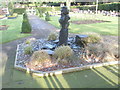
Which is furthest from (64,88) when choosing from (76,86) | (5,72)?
(5,72)

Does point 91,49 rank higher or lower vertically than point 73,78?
higher

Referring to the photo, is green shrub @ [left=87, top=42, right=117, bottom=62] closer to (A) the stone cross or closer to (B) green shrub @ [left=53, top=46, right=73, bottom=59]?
(B) green shrub @ [left=53, top=46, right=73, bottom=59]

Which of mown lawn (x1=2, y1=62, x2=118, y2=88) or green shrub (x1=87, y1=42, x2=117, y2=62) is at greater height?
green shrub (x1=87, y1=42, x2=117, y2=62)

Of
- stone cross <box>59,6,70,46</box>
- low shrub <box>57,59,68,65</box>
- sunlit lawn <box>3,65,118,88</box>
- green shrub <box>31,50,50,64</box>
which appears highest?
stone cross <box>59,6,70,46</box>

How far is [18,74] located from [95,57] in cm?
348

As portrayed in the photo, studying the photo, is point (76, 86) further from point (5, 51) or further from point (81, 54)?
point (5, 51)

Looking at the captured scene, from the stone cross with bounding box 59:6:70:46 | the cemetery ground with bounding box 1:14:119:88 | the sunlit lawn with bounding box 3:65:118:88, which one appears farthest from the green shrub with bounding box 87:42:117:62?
the stone cross with bounding box 59:6:70:46

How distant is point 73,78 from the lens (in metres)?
4.67

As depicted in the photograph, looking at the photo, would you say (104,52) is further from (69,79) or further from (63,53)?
(69,79)

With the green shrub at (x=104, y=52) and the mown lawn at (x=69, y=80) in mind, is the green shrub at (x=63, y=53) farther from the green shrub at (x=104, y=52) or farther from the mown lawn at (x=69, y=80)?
the green shrub at (x=104, y=52)

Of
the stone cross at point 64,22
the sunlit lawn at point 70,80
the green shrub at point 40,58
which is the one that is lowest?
the sunlit lawn at point 70,80

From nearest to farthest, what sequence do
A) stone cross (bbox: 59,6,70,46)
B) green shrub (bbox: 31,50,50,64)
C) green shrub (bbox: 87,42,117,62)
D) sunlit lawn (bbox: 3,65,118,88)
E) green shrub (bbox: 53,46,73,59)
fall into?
sunlit lawn (bbox: 3,65,118,88)
green shrub (bbox: 31,50,50,64)
green shrub (bbox: 53,46,73,59)
green shrub (bbox: 87,42,117,62)
stone cross (bbox: 59,6,70,46)

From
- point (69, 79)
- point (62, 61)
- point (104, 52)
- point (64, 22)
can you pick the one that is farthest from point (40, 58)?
point (104, 52)

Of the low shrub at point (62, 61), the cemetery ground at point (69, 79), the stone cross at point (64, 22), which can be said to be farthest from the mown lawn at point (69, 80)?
the stone cross at point (64, 22)
